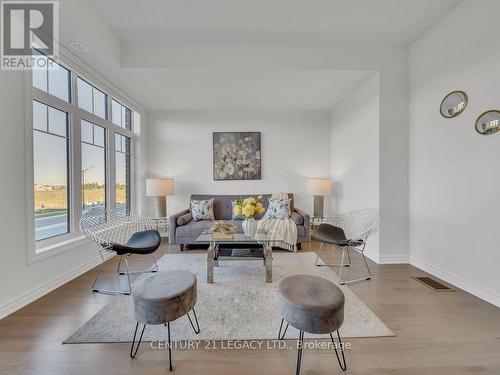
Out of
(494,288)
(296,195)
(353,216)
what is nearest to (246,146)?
(296,195)

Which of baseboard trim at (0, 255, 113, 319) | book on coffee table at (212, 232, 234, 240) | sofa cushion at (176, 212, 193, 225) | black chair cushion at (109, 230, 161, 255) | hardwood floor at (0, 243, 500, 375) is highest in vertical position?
sofa cushion at (176, 212, 193, 225)

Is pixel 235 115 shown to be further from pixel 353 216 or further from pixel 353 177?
pixel 353 216

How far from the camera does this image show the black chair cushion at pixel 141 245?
230 centimetres

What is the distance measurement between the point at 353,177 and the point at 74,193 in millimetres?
4140

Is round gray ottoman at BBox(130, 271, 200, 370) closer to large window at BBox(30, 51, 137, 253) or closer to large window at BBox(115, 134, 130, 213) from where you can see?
large window at BBox(30, 51, 137, 253)

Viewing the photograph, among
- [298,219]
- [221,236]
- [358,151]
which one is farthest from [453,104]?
[221,236]

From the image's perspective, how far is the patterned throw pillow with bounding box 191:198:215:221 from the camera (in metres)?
4.03

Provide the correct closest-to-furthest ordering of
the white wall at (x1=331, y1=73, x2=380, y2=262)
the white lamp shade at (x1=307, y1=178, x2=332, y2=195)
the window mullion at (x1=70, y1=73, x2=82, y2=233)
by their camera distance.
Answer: the window mullion at (x1=70, y1=73, x2=82, y2=233)
the white wall at (x1=331, y1=73, x2=380, y2=262)
the white lamp shade at (x1=307, y1=178, x2=332, y2=195)

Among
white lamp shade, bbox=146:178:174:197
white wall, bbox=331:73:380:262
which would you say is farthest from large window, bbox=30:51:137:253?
white wall, bbox=331:73:380:262

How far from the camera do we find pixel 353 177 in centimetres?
373

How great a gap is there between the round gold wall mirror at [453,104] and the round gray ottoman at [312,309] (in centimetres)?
242

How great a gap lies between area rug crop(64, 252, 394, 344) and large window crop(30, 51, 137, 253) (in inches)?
43.2

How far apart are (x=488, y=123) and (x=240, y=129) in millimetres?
3608

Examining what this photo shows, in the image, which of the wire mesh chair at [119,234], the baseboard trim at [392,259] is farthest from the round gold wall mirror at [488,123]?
the wire mesh chair at [119,234]
